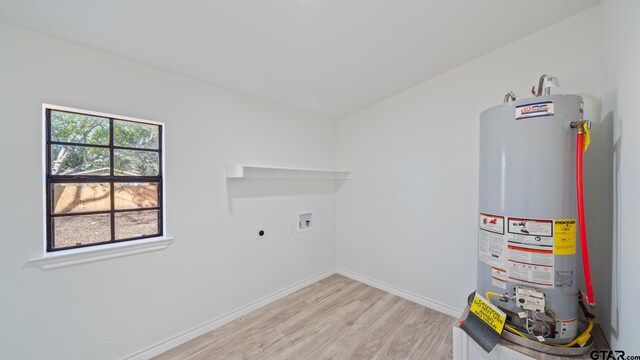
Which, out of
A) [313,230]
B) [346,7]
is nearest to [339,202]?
[313,230]

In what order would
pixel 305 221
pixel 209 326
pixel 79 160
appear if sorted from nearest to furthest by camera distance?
1. pixel 79 160
2. pixel 209 326
3. pixel 305 221

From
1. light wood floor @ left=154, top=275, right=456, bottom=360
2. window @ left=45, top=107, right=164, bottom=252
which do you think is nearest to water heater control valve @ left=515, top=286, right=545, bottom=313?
light wood floor @ left=154, top=275, right=456, bottom=360

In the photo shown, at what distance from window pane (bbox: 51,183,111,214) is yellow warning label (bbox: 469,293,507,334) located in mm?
2552

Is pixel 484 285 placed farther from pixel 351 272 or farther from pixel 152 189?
pixel 152 189

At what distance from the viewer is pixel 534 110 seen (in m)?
1.17

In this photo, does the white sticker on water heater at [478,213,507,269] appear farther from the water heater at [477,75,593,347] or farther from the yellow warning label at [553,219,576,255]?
the yellow warning label at [553,219,576,255]

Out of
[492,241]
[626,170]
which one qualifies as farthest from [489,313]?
[626,170]

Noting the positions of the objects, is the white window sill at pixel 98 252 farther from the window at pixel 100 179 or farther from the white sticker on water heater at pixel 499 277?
the white sticker on water heater at pixel 499 277

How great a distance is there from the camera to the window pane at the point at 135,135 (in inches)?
69.3

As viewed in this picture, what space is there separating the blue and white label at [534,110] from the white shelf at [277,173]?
1949 mm

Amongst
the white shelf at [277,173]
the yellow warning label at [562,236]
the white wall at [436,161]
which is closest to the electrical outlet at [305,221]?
the white shelf at [277,173]

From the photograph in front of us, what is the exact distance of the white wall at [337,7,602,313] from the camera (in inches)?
71.0

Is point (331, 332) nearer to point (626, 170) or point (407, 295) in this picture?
point (407, 295)

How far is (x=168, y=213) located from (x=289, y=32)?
68.2 inches
